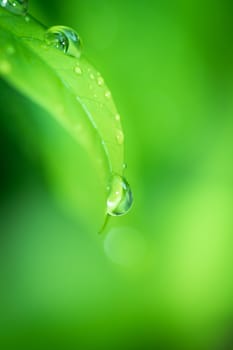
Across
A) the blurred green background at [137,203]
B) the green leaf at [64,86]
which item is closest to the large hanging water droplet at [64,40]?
the green leaf at [64,86]

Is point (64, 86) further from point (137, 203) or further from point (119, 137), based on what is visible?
point (137, 203)

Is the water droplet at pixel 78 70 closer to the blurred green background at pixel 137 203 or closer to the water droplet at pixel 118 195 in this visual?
the water droplet at pixel 118 195

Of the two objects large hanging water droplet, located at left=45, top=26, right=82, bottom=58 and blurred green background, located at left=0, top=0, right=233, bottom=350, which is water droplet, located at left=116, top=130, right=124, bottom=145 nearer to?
large hanging water droplet, located at left=45, top=26, right=82, bottom=58

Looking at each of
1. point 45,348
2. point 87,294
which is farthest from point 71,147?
point 45,348

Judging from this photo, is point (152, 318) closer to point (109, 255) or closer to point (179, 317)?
point (179, 317)

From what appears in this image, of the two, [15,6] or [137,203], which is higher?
→ [137,203]

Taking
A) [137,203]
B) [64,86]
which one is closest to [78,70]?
[64,86]
